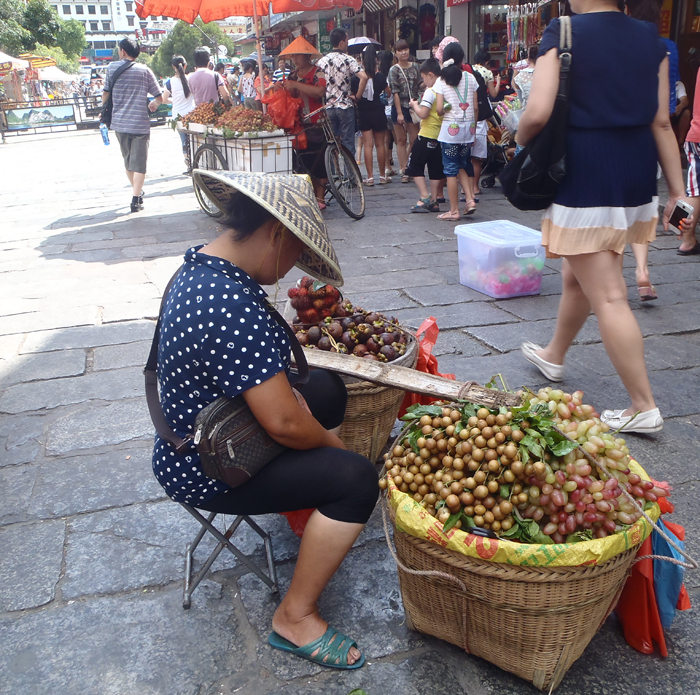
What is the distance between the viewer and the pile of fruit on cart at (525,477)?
1642 mm

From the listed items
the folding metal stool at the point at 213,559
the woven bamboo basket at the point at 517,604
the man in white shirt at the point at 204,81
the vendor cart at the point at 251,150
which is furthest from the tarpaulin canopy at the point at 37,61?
the woven bamboo basket at the point at 517,604

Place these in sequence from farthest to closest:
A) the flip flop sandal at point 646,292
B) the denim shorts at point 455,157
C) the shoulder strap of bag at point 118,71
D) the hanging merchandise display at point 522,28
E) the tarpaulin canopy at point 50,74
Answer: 1. the tarpaulin canopy at point 50,74
2. the hanging merchandise display at point 522,28
3. the shoulder strap of bag at point 118,71
4. the denim shorts at point 455,157
5. the flip flop sandal at point 646,292

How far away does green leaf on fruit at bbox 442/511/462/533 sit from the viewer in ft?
5.35

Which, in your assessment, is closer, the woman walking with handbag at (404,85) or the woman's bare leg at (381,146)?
the woman walking with handbag at (404,85)

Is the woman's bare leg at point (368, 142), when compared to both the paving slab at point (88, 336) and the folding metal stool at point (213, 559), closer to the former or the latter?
the paving slab at point (88, 336)

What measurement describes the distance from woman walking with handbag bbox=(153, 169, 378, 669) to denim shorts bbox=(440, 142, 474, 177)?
5131mm

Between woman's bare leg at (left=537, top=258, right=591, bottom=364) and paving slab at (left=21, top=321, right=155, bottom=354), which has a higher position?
woman's bare leg at (left=537, top=258, right=591, bottom=364)

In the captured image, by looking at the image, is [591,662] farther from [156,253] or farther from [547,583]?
[156,253]

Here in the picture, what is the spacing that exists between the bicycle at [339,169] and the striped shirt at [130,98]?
196 centimetres

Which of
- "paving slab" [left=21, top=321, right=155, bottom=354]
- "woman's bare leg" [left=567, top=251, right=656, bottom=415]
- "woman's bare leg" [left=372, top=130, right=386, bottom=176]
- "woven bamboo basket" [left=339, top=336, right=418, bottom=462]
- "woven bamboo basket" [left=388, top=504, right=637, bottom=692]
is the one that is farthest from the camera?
"woman's bare leg" [left=372, top=130, right=386, bottom=176]

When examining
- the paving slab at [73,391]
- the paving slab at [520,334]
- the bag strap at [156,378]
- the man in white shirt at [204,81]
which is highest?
the man in white shirt at [204,81]

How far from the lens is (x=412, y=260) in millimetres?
5832

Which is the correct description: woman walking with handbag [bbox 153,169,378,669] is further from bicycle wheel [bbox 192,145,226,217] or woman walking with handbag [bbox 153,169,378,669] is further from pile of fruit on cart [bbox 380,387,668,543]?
bicycle wheel [bbox 192,145,226,217]

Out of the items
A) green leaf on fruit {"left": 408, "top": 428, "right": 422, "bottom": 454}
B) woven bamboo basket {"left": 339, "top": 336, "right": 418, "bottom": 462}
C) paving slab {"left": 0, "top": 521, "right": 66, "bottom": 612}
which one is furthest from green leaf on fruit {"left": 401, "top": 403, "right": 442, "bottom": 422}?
paving slab {"left": 0, "top": 521, "right": 66, "bottom": 612}
